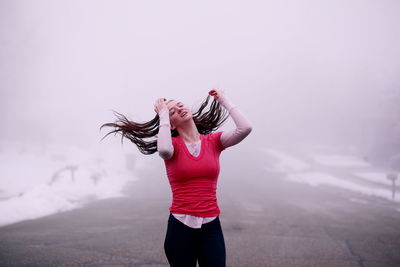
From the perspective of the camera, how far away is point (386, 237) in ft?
22.6

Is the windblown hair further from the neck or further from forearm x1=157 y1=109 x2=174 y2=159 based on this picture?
forearm x1=157 y1=109 x2=174 y2=159

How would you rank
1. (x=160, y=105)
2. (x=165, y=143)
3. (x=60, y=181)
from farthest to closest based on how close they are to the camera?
1. (x=60, y=181)
2. (x=160, y=105)
3. (x=165, y=143)

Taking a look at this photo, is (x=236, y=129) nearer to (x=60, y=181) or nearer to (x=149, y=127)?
(x=149, y=127)

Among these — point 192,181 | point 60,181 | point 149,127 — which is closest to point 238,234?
point 149,127

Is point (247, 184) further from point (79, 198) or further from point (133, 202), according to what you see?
point (79, 198)

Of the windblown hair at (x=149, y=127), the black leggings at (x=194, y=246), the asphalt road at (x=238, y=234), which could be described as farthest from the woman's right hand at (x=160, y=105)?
the asphalt road at (x=238, y=234)

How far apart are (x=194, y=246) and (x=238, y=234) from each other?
4.77 metres

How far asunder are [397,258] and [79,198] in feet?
33.6

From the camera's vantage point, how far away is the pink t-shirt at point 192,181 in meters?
2.18

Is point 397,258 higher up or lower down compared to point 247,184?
higher up

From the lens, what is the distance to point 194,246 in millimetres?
2168

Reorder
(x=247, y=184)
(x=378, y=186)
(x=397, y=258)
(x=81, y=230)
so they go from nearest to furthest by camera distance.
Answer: (x=397, y=258)
(x=81, y=230)
(x=247, y=184)
(x=378, y=186)

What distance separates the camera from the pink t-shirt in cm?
218

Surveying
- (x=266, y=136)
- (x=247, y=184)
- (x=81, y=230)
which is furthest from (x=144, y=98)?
(x=81, y=230)
